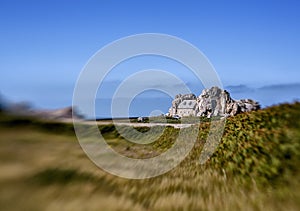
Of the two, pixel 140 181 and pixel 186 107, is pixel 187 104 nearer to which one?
pixel 186 107

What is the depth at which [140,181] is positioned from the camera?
41.5ft

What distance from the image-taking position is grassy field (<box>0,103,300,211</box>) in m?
8.23

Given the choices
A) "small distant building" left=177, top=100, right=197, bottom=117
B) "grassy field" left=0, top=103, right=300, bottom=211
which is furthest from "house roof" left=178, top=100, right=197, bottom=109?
"grassy field" left=0, top=103, right=300, bottom=211

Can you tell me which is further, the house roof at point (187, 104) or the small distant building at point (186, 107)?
the house roof at point (187, 104)

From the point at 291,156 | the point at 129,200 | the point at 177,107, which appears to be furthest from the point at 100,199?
the point at 177,107

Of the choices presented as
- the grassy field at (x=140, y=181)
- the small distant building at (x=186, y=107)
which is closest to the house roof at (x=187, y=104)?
the small distant building at (x=186, y=107)

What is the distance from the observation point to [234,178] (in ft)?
43.0

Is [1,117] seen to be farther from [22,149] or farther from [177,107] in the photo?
[177,107]

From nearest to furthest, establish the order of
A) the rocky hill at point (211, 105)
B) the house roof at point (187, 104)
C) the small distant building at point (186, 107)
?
the rocky hill at point (211, 105) → the small distant building at point (186, 107) → the house roof at point (187, 104)

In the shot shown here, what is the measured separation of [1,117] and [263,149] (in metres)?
7.58

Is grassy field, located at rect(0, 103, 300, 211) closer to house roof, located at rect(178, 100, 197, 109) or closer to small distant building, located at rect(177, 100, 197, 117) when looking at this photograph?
small distant building, located at rect(177, 100, 197, 117)

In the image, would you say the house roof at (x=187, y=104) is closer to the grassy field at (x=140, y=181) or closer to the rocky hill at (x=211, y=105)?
the rocky hill at (x=211, y=105)

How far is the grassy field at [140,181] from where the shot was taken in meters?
8.23

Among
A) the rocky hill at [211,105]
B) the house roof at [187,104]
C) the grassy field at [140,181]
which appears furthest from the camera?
the house roof at [187,104]
